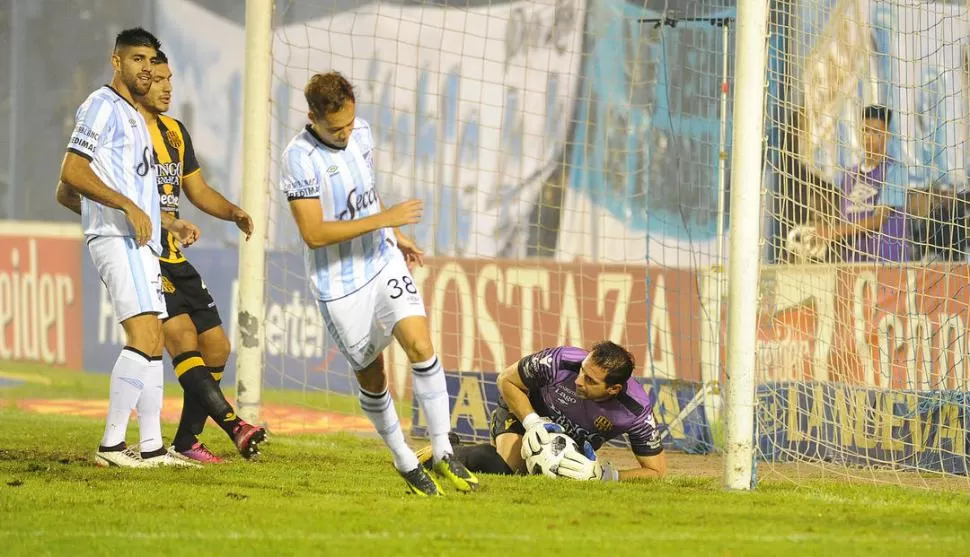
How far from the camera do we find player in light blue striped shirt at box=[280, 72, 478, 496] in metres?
5.72

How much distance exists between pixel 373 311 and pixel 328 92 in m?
0.91

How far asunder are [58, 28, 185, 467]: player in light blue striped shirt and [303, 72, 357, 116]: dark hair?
136 cm

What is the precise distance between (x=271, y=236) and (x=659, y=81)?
400 cm

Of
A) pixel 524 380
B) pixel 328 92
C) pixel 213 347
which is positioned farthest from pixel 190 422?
pixel 328 92

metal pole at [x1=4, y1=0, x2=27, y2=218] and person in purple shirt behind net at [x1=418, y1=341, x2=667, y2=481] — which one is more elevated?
metal pole at [x1=4, y1=0, x2=27, y2=218]

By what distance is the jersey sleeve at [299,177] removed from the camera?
5746 millimetres

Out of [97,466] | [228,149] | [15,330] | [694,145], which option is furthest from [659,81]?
[15,330]

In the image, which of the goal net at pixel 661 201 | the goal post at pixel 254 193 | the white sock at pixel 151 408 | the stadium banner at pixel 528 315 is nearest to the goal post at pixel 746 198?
the goal net at pixel 661 201

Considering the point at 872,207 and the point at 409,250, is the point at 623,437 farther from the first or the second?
the point at 409,250

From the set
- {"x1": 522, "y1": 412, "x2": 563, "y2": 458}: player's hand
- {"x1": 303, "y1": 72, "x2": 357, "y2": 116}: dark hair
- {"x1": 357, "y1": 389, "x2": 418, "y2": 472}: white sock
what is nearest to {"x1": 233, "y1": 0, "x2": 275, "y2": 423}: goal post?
{"x1": 522, "y1": 412, "x2": 563, "y2": 458}: player's hand

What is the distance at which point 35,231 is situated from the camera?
554 inches

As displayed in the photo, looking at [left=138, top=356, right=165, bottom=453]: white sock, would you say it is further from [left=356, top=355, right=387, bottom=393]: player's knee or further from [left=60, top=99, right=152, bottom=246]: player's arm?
[left=356, top=355, right=387, bottom=393]: player's knee

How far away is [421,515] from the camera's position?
5.39 metres

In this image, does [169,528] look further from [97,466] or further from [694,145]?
[694,145]
